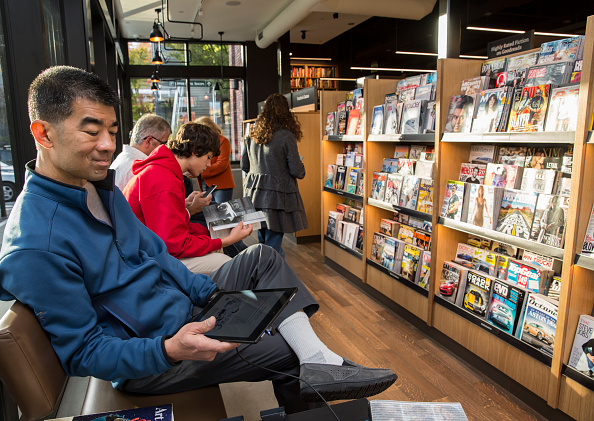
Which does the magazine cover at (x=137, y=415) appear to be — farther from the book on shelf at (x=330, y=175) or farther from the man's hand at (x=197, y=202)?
the book on shelf at (x=330, y=175)

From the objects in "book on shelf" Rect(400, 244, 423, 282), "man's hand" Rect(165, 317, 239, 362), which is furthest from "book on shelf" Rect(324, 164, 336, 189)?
"man's hand" Rect(165, 317, 239, 362)

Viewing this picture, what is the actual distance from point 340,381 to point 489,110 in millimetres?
1789

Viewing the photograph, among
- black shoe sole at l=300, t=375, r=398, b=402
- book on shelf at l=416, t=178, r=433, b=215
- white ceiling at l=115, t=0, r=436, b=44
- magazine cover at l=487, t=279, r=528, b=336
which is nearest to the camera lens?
black shoe sole at l=300, t=375, r=398, b=402

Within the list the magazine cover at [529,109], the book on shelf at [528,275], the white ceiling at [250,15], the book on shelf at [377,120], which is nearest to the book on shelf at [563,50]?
the magazine cover at [529,109]

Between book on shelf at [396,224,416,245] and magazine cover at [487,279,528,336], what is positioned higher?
book on shelf at [396,224,416,245]

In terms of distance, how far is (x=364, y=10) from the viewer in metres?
6.47

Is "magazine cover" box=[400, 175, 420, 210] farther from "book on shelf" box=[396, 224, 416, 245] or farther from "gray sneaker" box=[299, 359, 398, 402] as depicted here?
"gray sneaker" box=[299, 359, 398, 402]

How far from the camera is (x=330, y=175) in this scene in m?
4.43

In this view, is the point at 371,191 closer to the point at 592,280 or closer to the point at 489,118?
the point at 489,118

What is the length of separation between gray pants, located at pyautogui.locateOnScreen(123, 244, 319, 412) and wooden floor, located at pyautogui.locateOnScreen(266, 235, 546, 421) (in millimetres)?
910

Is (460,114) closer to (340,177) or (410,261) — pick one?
(410,261)

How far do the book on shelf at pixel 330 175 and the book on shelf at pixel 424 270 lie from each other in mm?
1597

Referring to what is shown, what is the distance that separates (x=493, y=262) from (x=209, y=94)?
377 inches

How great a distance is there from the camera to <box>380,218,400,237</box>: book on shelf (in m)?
3.49
